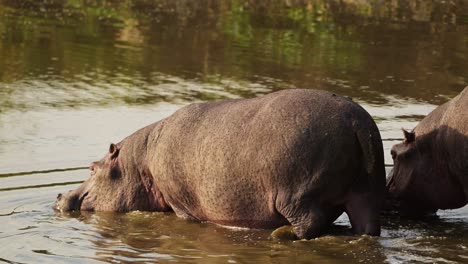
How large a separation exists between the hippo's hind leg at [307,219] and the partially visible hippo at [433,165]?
4.04 ft

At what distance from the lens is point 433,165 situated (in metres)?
10.1

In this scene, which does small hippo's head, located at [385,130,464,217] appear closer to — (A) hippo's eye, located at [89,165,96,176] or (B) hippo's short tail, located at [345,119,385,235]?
(B) hippo's short tail, located at [345,119,385,235]

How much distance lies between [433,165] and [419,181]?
0.24 metres

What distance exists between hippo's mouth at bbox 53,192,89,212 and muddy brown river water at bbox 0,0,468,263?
12 centimetres

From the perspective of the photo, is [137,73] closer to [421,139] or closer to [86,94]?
[86,94]

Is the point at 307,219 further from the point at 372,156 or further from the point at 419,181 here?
the point at 419,181

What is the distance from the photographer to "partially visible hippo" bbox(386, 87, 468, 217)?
382 inches

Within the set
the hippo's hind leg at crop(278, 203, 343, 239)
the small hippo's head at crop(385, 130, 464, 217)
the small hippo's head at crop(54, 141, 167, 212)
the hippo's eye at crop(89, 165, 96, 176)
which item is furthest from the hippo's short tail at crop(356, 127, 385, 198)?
the hippo's eye at crop(89, 165, 96, 176)

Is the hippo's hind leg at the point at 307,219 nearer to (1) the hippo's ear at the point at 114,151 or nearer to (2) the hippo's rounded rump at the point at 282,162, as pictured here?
(2) the hippo's rounded rump at the point at 282,162

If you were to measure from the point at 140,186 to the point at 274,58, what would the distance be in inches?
344

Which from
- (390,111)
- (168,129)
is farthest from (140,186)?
(390,111)

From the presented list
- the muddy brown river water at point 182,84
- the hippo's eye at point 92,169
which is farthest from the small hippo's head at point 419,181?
the hippo's eye at point 92,169

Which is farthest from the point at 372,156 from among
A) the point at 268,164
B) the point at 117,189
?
the point at 117,189

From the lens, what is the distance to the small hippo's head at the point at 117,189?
10695mm
